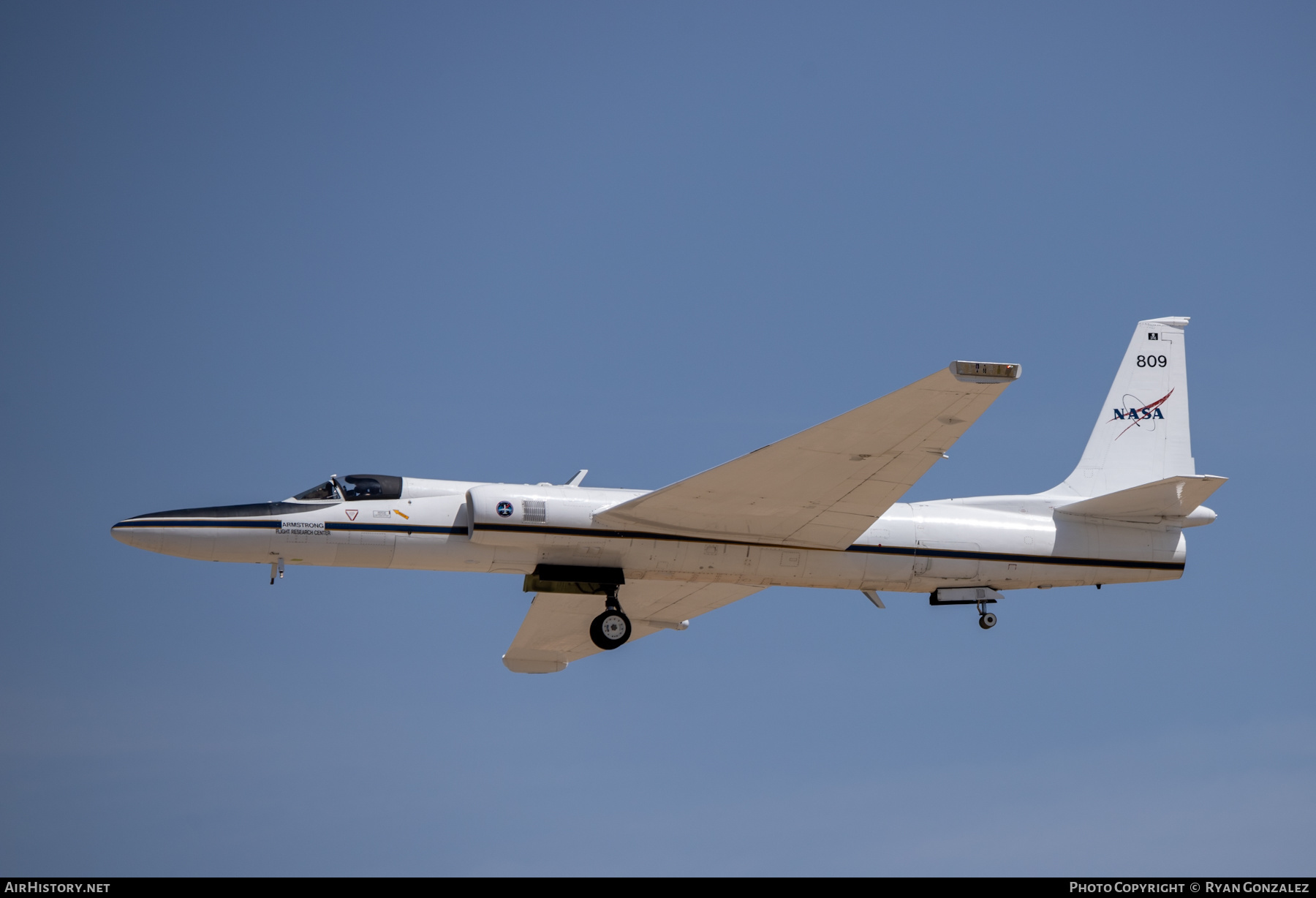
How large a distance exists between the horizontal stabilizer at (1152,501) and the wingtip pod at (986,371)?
521 cm

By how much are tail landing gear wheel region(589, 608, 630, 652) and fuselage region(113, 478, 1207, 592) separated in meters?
0.71

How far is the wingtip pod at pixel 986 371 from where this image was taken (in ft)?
51.3

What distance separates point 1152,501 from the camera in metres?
20.1

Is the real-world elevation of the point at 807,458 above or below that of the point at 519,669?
above

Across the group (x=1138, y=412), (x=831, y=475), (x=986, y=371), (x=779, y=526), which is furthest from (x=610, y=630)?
(x=1138, y=412)

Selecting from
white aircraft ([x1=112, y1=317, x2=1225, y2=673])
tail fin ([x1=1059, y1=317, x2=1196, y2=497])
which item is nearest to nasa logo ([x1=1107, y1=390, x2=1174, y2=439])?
tail fin ([x1=1059, y1=317, x2=1196, y2=497])

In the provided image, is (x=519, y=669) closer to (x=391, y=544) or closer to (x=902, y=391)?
(x=391, y=544)

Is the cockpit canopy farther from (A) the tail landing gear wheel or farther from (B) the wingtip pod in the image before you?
(B) the wingtip pod

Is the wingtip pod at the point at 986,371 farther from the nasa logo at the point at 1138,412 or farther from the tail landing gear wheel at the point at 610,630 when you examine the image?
the nasa logo at the point at 1138,412

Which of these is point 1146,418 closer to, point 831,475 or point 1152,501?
point 1152,501

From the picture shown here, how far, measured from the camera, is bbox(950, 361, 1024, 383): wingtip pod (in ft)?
51.3
